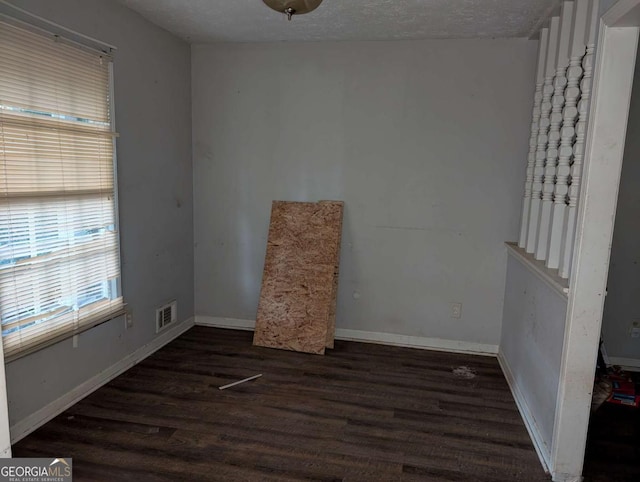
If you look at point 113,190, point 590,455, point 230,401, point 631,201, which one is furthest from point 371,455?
point 631,201

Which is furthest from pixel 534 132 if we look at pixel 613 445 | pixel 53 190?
pixel 53 190

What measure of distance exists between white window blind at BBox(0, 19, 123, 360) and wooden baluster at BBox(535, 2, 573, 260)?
285 cm

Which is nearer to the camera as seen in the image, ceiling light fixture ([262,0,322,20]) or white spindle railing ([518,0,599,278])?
ceiling light fixture ([262,0,322,20])

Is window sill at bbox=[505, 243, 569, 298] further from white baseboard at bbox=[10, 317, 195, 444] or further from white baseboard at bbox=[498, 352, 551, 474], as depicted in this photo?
white baseboard at bbox=[10, 317, 195, 444]

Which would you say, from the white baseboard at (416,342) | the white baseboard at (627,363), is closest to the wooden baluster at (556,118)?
the white baseboard at (416,342)

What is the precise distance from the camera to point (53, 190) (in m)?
2.54

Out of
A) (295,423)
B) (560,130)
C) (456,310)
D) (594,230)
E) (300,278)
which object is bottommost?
(295,423)

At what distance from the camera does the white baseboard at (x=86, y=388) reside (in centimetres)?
245

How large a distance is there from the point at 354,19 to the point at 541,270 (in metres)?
2.10

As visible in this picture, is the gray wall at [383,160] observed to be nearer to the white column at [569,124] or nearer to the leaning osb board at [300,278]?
the leaning osb board at [300,278]

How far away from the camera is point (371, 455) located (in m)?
2.39

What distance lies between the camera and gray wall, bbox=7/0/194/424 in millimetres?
2584

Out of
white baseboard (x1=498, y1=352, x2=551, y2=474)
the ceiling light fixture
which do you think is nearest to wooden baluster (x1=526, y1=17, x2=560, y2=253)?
white baseboard (x1=498, y1=352, x2=551, y2=474)

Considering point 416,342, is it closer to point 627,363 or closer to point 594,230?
point 627,363
